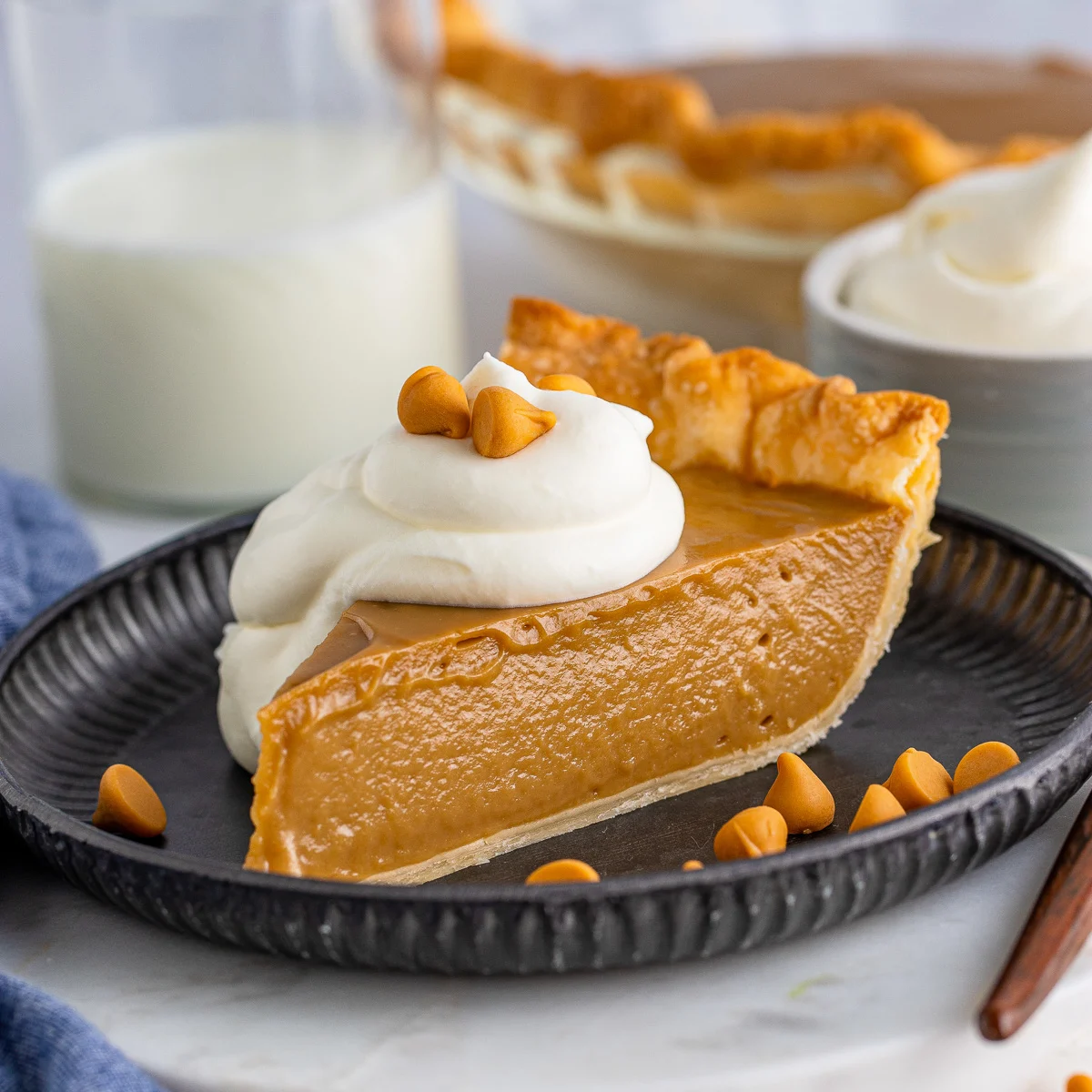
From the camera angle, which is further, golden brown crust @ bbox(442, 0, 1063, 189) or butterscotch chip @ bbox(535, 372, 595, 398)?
golden brown crust @ bbox(442, 0, 1063, 189)

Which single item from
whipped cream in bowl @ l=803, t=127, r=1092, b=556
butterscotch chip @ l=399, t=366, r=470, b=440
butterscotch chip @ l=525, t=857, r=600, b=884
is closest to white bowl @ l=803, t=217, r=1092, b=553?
whipped cream in bowl @ l=803, t=127, r=1092, b=556

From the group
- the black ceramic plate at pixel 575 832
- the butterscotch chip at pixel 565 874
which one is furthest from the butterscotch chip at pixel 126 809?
the butterscotch chip at pixel 565 874

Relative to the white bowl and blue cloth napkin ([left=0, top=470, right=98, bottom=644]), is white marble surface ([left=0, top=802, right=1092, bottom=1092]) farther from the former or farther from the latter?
the white bowl

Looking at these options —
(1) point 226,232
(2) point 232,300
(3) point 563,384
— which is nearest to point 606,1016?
(3) point 563,384

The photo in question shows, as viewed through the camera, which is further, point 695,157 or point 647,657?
point 695,157

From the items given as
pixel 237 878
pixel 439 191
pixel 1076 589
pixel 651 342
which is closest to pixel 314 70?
pixel 439 191

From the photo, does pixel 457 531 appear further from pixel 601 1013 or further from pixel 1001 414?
pixel 1001 414

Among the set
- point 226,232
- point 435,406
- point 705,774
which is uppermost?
point 435,406

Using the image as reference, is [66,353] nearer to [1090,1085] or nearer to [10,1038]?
[10,1038]
